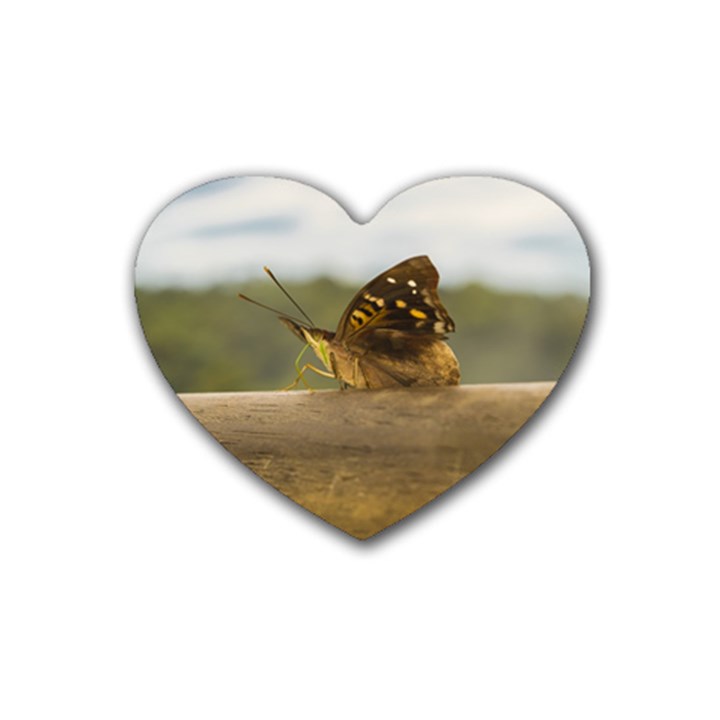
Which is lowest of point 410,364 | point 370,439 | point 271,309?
point 370,439

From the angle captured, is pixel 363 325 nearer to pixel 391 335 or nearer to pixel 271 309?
pixel 391 335

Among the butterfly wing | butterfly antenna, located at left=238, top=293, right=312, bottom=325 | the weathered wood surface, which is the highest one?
butterfly antenna, located at left=238, top=293, right=312, bottom=325

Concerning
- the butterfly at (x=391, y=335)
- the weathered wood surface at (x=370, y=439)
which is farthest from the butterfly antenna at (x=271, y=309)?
the weathered wood surface at (x=370, y=439)

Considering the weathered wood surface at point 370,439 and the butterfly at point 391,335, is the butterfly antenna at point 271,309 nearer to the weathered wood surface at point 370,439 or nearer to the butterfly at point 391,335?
the butterfly at point 391,335

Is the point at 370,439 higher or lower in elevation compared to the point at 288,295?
lower

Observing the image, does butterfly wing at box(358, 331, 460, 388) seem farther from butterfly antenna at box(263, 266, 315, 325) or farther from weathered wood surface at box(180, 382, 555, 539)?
butterfly antenna at box(263, 266, 315, 325)

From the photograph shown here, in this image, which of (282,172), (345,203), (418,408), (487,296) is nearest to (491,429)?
(418,408)

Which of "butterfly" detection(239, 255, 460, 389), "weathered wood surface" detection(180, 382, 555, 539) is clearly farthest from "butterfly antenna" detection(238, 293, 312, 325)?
"weathered wood surface" detection(180, 382, 555, 539)

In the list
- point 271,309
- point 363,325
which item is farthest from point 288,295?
point 363,325
